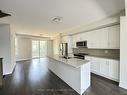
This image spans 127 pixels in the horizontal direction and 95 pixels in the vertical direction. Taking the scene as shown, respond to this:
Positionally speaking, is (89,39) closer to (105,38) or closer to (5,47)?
(105,38)

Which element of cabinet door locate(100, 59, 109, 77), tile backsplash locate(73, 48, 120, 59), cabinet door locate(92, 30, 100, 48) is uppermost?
cabinet door locate(92, 30, 100, 48)

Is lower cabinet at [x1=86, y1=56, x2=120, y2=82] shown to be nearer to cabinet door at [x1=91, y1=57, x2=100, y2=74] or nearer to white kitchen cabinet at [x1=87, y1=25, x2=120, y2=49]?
cabinet door at [x1=91, y1=57, x2=100, y2=74]

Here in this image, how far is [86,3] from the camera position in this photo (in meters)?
2.52

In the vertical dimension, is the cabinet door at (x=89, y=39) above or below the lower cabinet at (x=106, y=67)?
above

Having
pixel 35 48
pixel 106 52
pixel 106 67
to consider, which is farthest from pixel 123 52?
pixel 35 48

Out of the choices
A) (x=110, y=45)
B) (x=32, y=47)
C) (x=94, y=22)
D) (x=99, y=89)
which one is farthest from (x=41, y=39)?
(x=99, y=89)

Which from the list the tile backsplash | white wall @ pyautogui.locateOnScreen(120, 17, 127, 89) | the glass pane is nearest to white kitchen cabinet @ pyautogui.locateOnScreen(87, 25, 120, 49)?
the tile backsplash

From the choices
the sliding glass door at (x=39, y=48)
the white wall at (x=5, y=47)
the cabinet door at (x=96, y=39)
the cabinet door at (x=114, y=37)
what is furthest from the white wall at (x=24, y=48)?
the cabinet door at (x=114, y=37)

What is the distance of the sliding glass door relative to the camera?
10.4m

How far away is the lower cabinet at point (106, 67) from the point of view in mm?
3309

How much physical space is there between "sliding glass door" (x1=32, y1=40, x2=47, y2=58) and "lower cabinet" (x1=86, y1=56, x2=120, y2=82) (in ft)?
25.2

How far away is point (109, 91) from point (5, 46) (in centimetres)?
477

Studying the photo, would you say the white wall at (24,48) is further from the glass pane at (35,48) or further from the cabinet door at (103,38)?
the cabinet door at (103,38)

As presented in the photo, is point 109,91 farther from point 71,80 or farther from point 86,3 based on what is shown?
point 86,3
